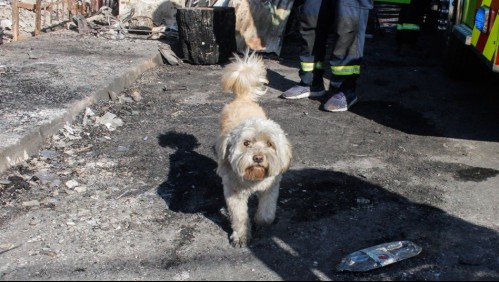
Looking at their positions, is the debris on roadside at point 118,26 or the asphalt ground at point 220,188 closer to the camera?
the asphalt ground at point 220,188

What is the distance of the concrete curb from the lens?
4.74 meters

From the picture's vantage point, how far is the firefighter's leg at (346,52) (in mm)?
6469

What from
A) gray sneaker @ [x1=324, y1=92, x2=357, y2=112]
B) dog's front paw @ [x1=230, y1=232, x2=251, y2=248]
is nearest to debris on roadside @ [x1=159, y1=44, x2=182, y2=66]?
gray sneaker @ [x1=324, y1=92, x2=357, y2=112]

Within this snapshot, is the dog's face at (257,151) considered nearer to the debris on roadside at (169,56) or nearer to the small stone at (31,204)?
the small stone at (31,204)

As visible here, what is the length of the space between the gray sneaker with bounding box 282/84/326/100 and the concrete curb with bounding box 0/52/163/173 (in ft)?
6.52

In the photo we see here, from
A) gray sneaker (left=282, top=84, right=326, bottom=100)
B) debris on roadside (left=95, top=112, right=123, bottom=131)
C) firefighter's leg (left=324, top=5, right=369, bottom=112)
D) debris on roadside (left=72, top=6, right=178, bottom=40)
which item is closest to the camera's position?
debris on roadside (left=95, top=112, right=123, bottom=131)

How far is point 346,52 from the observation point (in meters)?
6.62

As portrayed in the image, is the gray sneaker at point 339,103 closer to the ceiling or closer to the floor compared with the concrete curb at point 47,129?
closer to the ceiling

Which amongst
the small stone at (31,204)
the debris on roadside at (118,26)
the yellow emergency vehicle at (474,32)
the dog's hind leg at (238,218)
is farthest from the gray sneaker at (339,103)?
the debris on roadside at (118,26)

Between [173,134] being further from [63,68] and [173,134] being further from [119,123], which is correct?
[63,68]

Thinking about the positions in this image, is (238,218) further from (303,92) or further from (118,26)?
(118,26)

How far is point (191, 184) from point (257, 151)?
126 cm

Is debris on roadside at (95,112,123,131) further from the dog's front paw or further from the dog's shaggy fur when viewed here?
the dog's front paw

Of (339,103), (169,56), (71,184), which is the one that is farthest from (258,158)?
(169,56)
